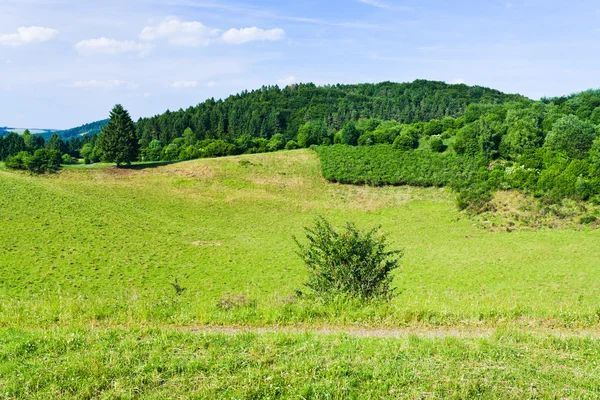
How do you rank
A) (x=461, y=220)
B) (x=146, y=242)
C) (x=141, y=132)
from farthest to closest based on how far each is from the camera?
(x=141, y=132)
(x=461, y=220)
(x=146, y=242)

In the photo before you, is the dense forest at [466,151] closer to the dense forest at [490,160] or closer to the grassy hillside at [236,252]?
the dense forest at [490,160]

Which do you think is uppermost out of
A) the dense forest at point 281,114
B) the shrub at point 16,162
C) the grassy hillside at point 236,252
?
the dense forest at point 281,114

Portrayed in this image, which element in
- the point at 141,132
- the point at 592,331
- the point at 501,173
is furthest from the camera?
the point at 141,132

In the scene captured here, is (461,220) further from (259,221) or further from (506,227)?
(259,221)

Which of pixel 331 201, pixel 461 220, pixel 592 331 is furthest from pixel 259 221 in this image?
pixel 592 331

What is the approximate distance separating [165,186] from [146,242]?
2117 centimetres

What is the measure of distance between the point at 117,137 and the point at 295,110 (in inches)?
4385

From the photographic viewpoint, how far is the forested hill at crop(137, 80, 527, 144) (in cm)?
13338

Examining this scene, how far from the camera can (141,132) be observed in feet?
445

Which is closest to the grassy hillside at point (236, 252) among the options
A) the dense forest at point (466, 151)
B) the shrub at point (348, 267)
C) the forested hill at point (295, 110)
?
the shrub at point (348, 267)

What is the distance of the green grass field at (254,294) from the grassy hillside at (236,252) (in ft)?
0.37

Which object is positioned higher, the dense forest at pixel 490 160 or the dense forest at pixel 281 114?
the dense forest at pixel 281 114

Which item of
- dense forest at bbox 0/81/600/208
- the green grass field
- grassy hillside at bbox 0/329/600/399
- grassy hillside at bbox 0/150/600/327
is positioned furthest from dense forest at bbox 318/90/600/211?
grassy hillside at bbox 0/329/600/399

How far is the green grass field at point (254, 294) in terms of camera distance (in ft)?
19.3
